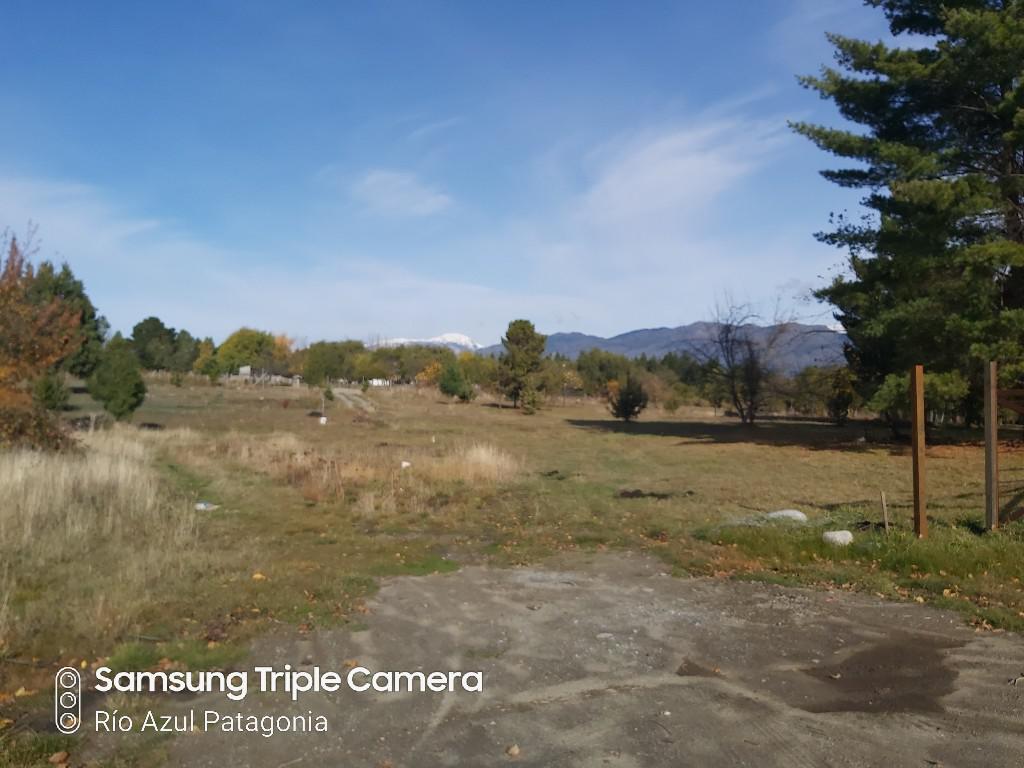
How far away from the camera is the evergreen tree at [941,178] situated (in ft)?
61.0

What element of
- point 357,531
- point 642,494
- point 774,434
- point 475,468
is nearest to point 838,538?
point 642,494

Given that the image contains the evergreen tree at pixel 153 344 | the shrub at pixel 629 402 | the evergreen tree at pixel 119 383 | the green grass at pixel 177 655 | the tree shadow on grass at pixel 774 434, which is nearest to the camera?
the green grass at pixel 177 655

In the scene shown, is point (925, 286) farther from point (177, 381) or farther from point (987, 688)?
point (177, 381)

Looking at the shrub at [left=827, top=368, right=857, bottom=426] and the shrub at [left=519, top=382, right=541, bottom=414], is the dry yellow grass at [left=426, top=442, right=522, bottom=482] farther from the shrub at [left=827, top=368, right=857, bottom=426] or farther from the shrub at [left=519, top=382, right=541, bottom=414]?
the shrub at [left=519, top=382, right=541, bottom=414]

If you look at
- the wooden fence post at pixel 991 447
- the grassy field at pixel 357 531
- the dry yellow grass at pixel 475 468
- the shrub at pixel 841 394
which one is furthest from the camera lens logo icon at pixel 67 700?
the shrub at pixel 841 394

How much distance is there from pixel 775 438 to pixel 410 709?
92.5ft

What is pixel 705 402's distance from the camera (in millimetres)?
69438

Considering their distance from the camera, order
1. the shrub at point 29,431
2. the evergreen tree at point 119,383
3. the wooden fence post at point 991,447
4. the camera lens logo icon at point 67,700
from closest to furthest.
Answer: the camera lens logo icon at point 67,700, the wooden fence post at point 991,447, the shrub at point 29,431, the evergreen tree at point 119,383

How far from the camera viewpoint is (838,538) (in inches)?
358

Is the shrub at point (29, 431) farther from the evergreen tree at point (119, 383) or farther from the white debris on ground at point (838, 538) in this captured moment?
the white debris on ground at point (838, 538)

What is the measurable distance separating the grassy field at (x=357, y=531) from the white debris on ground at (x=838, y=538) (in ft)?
0.40

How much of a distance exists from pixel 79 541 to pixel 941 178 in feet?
71.0

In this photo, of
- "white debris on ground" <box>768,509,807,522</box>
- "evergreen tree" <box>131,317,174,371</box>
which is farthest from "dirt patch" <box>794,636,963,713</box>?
"evergreen tree" <box>131,317,174,371</box>

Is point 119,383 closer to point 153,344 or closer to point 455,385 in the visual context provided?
point 455,385
